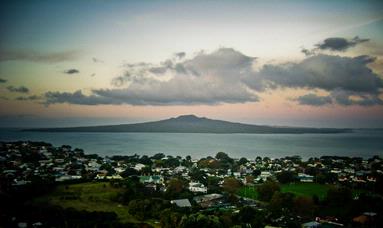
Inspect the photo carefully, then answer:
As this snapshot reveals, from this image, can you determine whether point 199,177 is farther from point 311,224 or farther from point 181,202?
point 311,224

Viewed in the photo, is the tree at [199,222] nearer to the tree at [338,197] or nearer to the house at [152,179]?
the tree at [338,197]

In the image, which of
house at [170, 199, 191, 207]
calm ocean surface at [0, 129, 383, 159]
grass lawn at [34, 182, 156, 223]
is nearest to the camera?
grass lawn at [34, 182, 156, 223]

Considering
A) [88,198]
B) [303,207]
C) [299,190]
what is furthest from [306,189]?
[88,198]

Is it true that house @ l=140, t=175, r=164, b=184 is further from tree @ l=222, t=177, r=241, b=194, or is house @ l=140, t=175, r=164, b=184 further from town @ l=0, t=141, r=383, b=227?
tree @ l=222, t=177, r=241, b=194

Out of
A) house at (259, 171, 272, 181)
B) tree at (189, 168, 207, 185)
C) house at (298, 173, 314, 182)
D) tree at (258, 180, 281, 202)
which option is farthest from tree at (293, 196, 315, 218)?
house at (259, 171, 272, 181)

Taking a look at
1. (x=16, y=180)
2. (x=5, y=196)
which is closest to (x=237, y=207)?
(x=5, y=196)

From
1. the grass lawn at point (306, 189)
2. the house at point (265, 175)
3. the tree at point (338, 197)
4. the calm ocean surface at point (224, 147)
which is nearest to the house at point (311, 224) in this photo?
the tree at point (338, 197)
